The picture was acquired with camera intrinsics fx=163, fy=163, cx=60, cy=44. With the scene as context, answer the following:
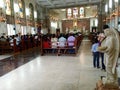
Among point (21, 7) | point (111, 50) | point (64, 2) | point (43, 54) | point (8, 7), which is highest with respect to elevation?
point (64, 2)

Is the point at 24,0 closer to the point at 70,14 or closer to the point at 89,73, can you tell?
the point at 89,73

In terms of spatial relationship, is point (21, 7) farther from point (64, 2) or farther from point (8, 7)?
point (64, 2)

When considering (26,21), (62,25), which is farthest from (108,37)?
(62,25)

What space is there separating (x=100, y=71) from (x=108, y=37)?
9.56 feet

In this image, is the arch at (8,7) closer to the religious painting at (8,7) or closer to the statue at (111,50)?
the religious painting at (8,7)

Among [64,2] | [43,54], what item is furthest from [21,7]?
[43,54]

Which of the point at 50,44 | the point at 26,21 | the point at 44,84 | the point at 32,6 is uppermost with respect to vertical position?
the point at 32,6

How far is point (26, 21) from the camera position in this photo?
18.9 metres

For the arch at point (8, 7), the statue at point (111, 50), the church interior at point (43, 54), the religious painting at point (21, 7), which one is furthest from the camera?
the religious painting at point (21, 7)

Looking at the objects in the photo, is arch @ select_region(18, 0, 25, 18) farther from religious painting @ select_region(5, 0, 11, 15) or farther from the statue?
the statue

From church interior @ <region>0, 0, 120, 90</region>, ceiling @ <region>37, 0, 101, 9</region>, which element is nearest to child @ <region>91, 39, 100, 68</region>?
church interior @ <region>0, 0, 120, 90</region>

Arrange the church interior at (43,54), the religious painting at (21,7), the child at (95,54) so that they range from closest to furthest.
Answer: the church interior at (43,54) < the child at (95,54) < the religious painting at (21,7)

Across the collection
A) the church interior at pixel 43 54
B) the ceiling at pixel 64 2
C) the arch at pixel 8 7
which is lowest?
the church interior at pixel 43 54

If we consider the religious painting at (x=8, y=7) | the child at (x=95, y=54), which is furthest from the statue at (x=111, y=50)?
the religious painting at (x=8, y=7)
